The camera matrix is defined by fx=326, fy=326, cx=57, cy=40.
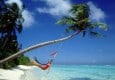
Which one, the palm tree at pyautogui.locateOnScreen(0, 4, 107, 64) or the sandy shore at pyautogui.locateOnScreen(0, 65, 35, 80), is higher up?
the palm tree at pyautogui.locateOnScreen(0, 4, 107, 64)

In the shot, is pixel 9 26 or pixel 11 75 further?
pixel 9 26

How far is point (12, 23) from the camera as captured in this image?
3184 centimetres

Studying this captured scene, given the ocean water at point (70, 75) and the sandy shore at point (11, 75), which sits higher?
the ocean water at point (70, 75)

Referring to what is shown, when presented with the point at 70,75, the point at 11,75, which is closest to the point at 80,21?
the point at 11,75

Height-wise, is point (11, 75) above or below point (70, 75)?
below

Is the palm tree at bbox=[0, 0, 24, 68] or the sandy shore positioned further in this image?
the palm tree at bbox=[0, 0, 24, 68]

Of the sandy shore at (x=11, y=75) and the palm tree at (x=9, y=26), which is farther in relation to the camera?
the palm tree at (x=9, y=26)

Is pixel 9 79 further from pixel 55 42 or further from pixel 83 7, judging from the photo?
pixel 83 7

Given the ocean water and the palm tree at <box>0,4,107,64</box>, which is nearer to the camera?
the palm tree at <box>0,4,107,64</box>

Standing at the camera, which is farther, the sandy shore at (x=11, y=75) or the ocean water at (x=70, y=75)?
the ocean water at (x=70, y=75)

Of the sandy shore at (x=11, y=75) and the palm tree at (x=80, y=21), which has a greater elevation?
the palm tree at (x=80, y=21)

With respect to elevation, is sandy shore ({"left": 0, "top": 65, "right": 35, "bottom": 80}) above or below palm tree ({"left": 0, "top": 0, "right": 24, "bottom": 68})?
below

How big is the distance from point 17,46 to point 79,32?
14.9 m

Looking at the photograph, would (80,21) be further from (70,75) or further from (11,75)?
(70,75)
